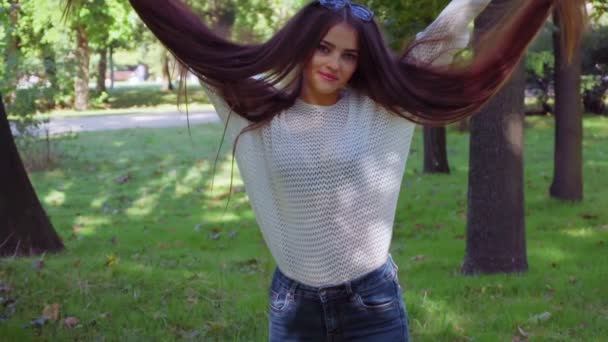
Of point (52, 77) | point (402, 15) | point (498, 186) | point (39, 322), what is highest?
point (402, 15)

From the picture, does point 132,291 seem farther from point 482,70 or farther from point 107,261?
point 482,70

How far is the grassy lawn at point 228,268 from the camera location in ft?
18.6

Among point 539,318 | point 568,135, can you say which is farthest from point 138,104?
point 539,318

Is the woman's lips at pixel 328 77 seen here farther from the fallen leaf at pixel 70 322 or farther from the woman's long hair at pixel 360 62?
the fallen leaf at pixel 70 322

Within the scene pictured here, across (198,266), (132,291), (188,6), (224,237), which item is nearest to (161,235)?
(224,237)

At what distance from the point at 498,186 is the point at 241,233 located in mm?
3639

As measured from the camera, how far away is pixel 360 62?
3.04m

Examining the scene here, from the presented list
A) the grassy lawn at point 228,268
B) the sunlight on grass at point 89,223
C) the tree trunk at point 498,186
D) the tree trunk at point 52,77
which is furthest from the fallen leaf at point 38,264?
the tree trunk at point 52,77

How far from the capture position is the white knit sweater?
289 centimetres

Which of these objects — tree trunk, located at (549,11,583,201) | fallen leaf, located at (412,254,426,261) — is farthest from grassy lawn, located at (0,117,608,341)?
tree trunk, located at (549,11,583,201)

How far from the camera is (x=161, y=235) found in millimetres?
9836

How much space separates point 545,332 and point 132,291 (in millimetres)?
2779

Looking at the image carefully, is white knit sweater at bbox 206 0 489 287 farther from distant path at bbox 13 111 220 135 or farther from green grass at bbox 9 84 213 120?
green grass at bbox 9 84 213 120

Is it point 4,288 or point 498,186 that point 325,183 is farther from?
point 498,186
